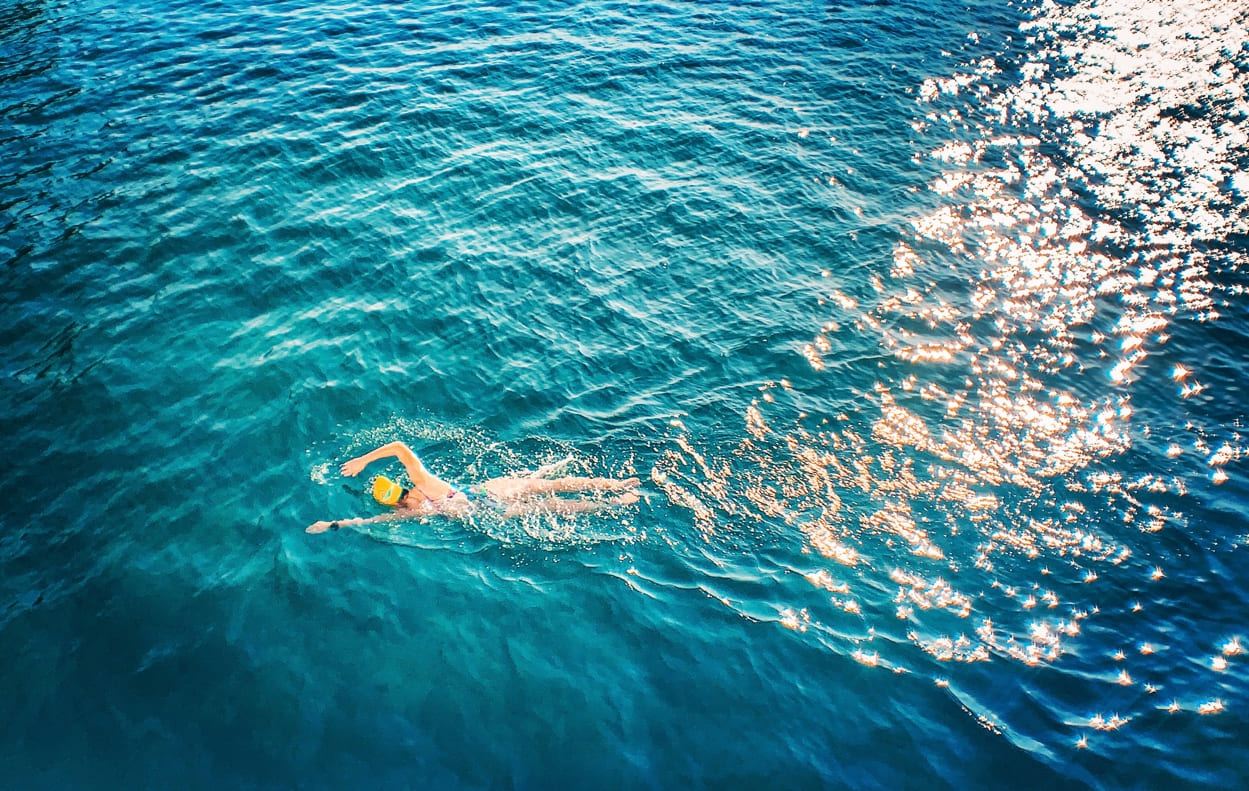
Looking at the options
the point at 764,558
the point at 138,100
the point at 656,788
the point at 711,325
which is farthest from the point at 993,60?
the point at 138,100

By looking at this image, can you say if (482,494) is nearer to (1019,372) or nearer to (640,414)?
(640,414)

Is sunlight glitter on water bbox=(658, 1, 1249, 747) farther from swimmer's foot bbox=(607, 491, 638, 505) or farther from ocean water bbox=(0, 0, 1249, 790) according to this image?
swimmer's foot bbox=(607, 491, 638, 505)

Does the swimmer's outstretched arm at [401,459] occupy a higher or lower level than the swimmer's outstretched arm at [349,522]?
higher

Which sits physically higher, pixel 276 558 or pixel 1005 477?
pixel 1005 477

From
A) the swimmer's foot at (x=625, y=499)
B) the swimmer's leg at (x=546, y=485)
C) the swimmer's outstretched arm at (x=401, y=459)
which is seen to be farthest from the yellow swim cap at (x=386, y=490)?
the swimmer's foot at (x=625, y=499)

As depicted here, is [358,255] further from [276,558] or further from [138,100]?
[138,100]

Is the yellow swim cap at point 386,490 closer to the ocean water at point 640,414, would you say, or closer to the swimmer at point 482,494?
the swimmer at point 482,494
